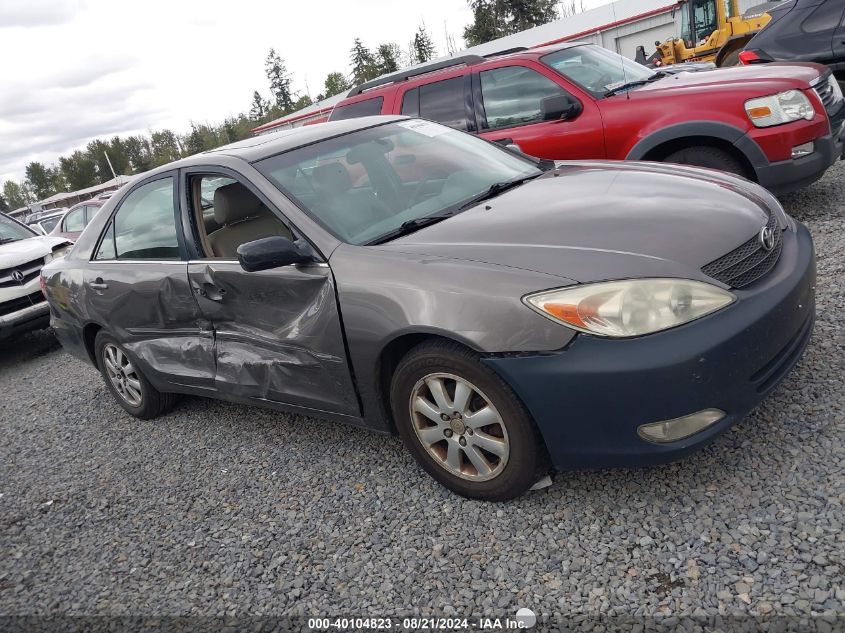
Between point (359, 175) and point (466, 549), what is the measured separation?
1.88 m

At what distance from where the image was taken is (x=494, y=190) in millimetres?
3338

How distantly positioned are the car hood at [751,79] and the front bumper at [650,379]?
10.1 feet

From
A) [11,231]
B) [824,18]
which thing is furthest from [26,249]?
[824,18]

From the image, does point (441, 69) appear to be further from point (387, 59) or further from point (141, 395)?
point (387, 59)

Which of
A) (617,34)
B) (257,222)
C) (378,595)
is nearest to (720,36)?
(617,34)

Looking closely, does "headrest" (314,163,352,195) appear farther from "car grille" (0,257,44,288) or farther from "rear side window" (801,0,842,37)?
"rear side window" (801,0,842,37)

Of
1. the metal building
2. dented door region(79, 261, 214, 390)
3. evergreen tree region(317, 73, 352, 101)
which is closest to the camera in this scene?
dented door region(79, 261, 214, 390)

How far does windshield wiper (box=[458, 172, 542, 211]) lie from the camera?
3.18 m

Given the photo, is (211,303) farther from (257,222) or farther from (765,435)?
(765,435)

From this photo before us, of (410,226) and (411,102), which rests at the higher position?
(411,102)

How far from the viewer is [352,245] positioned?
2.88m

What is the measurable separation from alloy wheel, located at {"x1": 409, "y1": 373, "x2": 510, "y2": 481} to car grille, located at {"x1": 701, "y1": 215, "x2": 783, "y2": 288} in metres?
0.97

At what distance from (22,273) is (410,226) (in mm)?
6348

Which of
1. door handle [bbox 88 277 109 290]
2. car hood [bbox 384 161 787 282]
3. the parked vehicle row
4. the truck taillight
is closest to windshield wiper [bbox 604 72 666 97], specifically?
car hood [bbox 384 161 787 282]
